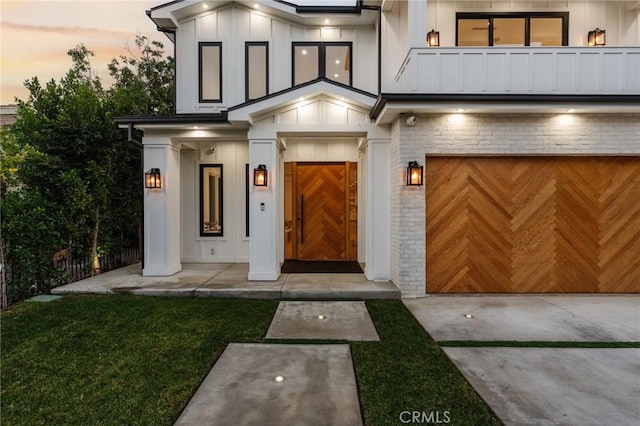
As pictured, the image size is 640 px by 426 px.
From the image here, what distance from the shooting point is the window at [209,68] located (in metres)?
8.14

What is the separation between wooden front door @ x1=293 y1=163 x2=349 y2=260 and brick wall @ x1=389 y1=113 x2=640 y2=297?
310 centimetres

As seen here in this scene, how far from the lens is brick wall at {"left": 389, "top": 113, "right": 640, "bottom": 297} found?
5613 millimetres

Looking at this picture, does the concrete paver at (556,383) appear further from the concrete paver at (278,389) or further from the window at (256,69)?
the window at (256,69)

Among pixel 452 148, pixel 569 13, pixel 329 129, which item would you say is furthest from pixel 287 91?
pixel 569 13

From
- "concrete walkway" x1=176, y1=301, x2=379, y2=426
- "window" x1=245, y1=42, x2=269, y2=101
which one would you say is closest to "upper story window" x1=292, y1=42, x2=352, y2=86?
"window" x1=245, y1=42, x2=269, y2=101

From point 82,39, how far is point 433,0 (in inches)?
672

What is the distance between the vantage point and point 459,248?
5758 millimetres

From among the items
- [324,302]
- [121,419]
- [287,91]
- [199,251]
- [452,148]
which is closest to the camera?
[121,419]

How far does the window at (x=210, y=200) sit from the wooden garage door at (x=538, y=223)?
5.19m

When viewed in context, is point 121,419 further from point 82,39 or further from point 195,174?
point 82,39

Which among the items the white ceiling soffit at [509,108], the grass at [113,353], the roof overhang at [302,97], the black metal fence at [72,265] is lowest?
the grass at [113,353]

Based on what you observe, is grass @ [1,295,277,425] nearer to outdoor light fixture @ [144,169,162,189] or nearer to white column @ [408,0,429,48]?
outdoor light fixture @ [144,169,162,189]

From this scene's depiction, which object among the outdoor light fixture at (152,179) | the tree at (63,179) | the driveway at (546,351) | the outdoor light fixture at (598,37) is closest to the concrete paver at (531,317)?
the driveway at (546,351)

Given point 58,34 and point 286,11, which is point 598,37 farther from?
point 58,34
